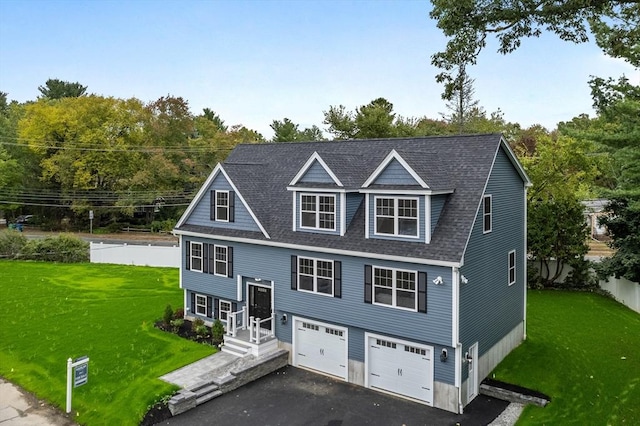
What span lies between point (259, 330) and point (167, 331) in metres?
5.15

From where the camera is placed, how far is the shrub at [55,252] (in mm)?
37719

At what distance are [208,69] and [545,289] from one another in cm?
2477

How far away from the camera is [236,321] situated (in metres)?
18.3

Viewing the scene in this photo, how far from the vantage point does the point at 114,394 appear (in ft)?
48.0

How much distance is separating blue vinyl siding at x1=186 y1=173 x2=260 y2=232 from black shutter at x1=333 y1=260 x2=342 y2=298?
3.72 meters

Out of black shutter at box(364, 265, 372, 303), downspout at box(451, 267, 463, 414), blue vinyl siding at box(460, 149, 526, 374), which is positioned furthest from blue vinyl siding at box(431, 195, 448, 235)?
black shutter at box(364, 265, 372, 303)

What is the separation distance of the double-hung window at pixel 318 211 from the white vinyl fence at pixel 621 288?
16446mm

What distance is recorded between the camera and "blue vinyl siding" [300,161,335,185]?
16203mm

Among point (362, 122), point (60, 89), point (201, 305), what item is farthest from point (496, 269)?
point (60, 89)

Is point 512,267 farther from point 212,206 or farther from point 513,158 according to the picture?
point 212,206

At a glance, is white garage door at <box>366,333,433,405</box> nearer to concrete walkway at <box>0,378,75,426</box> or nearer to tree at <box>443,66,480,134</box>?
concrete walkway at <box>0,378,75,426</box>

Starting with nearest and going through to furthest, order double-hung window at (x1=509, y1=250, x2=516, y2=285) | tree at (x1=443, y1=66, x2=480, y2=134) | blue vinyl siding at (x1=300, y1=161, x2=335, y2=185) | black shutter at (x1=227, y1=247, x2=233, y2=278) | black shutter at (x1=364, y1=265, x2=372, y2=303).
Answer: black shutter at (x1=364, y1=265, x2=372, y2=303), blue vinyl siding at (x1=300, y1=161, x2=335, y2=185), double-hung window at (x1=509, y1=250, x2=516, y2=285), black shutter at (x1=227, y1=247, x2=233, y2=278), tree at (x1=443, y1=66, x2=480, y2=134)

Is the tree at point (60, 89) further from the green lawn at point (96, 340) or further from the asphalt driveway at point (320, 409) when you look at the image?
the asphalt driveway at point (320, 409)

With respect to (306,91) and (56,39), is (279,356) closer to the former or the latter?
(56,39)
